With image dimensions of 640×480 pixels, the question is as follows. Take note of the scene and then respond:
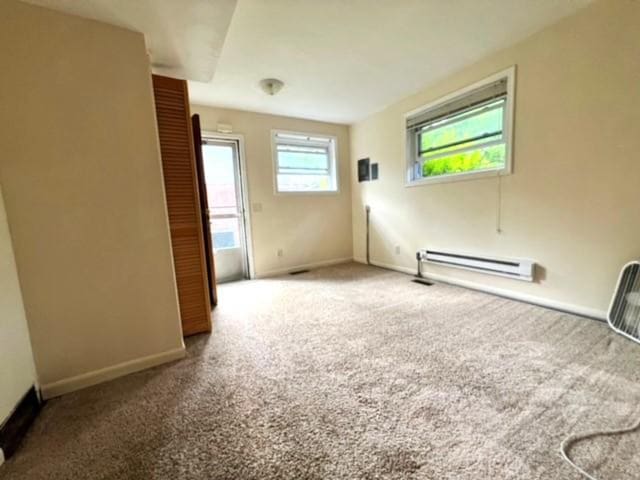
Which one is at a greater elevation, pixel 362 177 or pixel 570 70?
pixel 570 70

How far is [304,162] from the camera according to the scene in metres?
4.37

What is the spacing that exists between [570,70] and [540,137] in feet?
1.63

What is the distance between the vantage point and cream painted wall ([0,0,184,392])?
1.37 m

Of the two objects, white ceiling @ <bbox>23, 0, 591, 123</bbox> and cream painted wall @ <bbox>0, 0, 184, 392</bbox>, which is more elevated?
white ceiling @ <bbox>23, 0, 591, 123</bbox>

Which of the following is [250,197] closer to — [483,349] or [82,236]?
[82,236]

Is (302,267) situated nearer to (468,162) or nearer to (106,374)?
(468,162)

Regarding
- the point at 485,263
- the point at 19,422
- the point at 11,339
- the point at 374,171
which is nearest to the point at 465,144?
the point at 485,263

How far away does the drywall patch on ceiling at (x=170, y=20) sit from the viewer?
1.40m

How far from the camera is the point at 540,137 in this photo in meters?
2.32

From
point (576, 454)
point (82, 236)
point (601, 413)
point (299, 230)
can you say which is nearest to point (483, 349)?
point (601, 413)

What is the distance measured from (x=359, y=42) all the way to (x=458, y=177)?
1720 mm

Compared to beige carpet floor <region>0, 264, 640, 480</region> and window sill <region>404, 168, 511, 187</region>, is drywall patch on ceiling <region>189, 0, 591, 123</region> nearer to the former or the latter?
window sill <region>404, 168, 511, 187</region>

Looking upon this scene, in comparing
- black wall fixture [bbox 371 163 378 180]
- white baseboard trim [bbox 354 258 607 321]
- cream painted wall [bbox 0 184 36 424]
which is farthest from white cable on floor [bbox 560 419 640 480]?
black wall fixture [bbox 371 163 378 180]

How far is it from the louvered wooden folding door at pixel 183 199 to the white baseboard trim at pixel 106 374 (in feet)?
1.18
